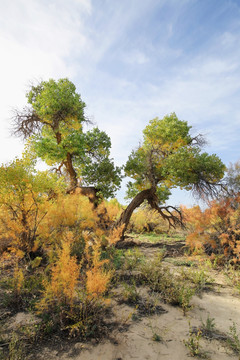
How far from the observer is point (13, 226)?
226 inches

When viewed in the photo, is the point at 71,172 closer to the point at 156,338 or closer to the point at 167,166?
the point at 167,166

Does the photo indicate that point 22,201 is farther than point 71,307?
Yes

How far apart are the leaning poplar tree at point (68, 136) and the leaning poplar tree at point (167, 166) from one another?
1306mm

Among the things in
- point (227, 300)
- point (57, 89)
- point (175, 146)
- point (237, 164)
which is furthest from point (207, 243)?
point (57, 89)

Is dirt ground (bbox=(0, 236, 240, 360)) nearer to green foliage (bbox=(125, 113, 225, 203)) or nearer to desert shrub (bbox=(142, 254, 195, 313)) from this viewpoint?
desert shrub (bbox=(142, 254, 195, 313))

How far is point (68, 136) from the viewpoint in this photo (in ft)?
34.7

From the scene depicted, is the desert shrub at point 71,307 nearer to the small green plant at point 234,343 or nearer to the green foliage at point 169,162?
the small green plant at point 234,343

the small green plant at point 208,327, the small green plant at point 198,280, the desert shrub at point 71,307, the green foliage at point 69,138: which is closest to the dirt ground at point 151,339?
the small green plant at point 208,327

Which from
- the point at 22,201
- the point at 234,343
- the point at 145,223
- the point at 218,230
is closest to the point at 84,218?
the point at 22,201

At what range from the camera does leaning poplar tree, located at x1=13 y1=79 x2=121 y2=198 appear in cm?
1060

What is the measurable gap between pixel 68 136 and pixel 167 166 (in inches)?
202

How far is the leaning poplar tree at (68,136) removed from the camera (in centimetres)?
1060

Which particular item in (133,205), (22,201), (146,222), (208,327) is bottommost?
(208,327)

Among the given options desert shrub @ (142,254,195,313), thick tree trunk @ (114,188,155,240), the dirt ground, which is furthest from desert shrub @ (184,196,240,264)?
thick tree trunk @ (114,188,155,240)
